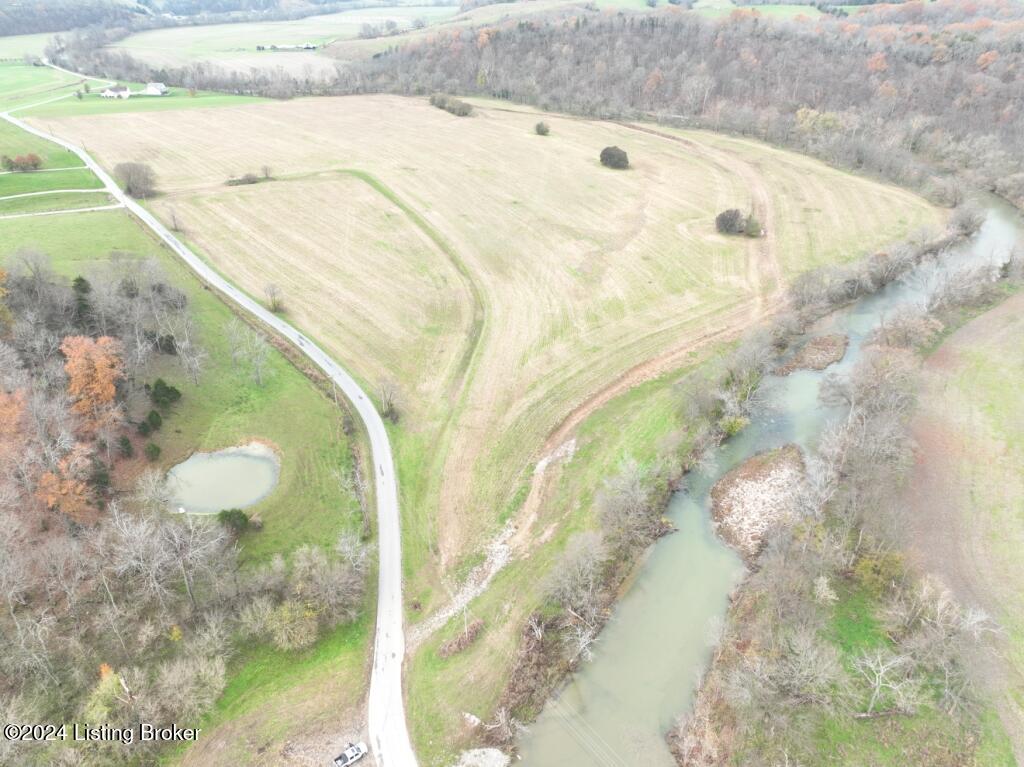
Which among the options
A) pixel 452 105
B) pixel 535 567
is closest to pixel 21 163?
pixel 452 105

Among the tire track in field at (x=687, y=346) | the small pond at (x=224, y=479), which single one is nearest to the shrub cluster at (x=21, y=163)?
the small pond at (x=224, y=479)

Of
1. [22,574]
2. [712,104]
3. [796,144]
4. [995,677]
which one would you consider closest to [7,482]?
[22,574]

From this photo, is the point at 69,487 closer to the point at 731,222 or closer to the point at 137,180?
the point at 137,180

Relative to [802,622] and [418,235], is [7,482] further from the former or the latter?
[418,235]

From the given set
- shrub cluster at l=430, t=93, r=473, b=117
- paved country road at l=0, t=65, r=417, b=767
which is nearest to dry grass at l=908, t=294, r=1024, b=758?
paved country road at l=0, t=65, r=417, b=767

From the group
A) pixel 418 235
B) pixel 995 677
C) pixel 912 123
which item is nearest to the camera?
pixel 995 677

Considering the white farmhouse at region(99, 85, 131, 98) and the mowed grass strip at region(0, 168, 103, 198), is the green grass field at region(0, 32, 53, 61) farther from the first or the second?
the mowed grass strip at region(0, 168, 103, 198)
